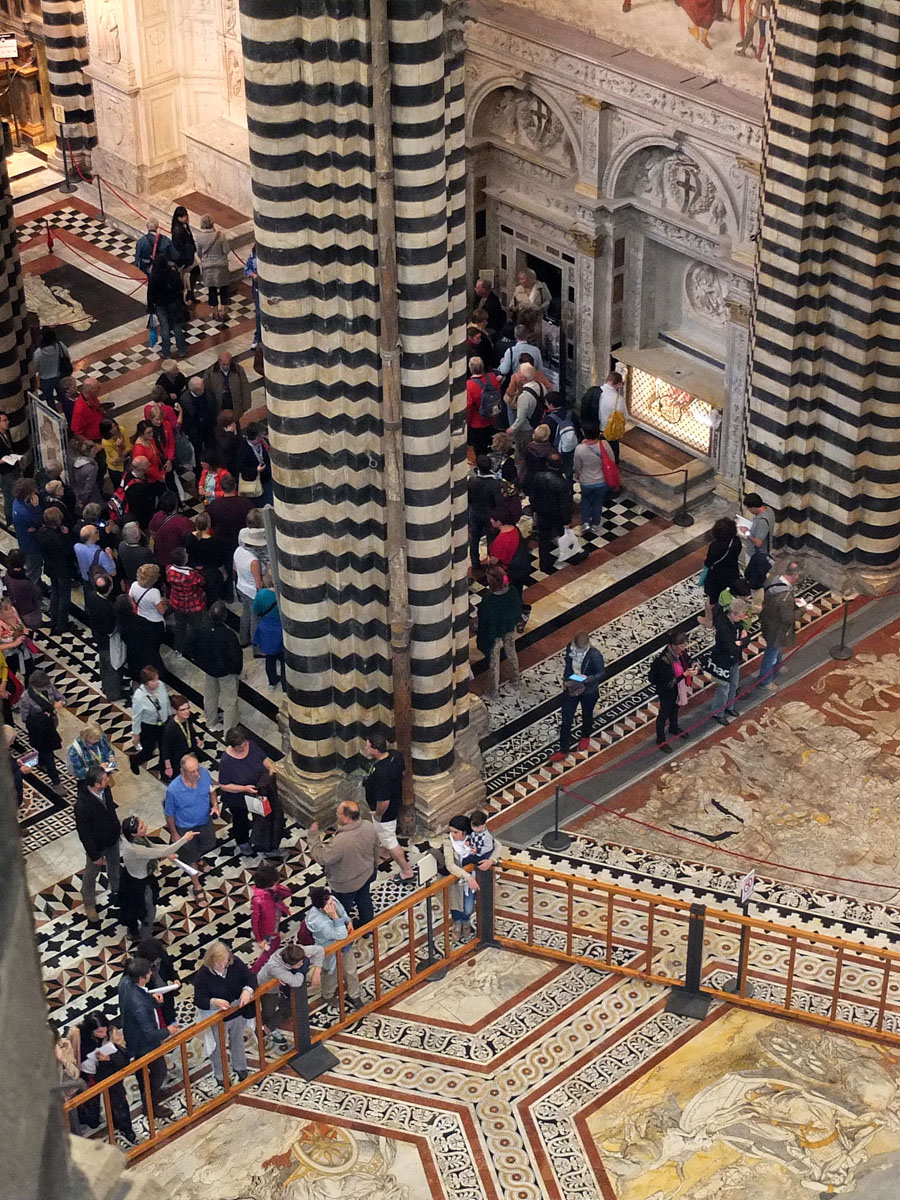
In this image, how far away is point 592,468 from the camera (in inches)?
596

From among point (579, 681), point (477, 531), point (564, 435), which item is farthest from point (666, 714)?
point (564, 435)

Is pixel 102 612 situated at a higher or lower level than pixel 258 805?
higher

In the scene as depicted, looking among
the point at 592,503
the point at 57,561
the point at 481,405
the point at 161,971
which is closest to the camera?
the point at 161,971

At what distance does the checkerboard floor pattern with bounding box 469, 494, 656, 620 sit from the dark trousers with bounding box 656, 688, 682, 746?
2125 mm

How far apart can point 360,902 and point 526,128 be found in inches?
322

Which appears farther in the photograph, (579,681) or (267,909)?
(579,681)

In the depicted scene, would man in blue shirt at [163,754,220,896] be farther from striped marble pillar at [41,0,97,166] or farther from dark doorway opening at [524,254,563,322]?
striped marble pillar at [41,0,97,166]

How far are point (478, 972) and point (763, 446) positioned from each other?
5394 millimetres

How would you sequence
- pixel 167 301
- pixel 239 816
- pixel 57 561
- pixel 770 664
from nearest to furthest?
pixel 239 816, pixel 770 664, pixel 57 561, pixel 167 301

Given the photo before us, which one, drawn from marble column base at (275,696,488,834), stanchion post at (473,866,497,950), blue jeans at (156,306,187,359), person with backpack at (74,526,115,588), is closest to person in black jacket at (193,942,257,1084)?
stanchion post at (473,866,497,950)

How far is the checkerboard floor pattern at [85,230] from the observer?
2048cm

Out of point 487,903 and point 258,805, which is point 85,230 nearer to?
point 258,805

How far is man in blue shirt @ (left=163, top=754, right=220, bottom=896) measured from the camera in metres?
11.6

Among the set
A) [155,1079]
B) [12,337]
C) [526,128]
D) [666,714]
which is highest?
[526,128]
